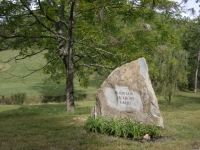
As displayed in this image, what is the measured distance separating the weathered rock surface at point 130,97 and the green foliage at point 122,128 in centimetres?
43

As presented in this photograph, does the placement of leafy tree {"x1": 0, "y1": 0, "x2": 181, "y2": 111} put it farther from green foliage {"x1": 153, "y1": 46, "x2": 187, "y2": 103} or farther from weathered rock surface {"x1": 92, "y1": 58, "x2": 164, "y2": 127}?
green foliage {"x1": 153, "y1": 46, "x2": 187, "y2": 103}

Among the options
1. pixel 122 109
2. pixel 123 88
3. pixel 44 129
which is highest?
pixel 123 88

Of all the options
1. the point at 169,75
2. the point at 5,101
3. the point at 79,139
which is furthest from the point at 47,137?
the point at 5,101

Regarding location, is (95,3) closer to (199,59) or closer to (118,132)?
(118,132)

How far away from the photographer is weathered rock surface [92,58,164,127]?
8.15 m

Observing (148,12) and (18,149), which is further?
(148,12)

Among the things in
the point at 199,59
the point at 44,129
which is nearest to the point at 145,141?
the point at 44,129

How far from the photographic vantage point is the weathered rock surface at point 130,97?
321 inches

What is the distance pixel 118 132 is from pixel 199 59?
132ft

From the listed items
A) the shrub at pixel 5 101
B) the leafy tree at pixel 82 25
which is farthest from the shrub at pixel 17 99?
the leafy tree at pixel 82 25

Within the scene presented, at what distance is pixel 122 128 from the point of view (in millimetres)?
7391

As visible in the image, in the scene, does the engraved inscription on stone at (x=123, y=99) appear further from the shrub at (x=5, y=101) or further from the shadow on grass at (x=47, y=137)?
the shrub at (x=5, y=101)

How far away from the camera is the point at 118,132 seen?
7.30 metres

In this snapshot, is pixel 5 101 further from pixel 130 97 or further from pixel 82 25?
pixel 130 97
